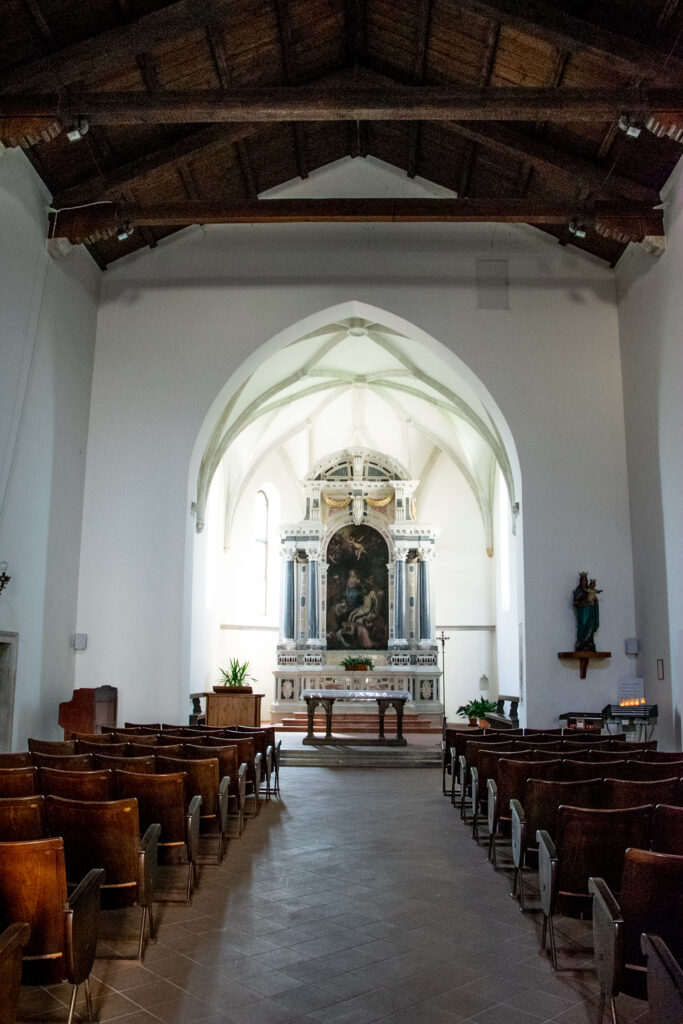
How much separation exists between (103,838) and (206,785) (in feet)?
6.58

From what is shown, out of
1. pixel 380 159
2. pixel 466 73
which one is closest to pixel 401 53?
pixel 466 73

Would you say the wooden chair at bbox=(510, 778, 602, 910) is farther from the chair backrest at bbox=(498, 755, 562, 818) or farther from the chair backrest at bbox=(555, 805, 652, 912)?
the chair backrest at bbox=(555, 805, 652, 912)

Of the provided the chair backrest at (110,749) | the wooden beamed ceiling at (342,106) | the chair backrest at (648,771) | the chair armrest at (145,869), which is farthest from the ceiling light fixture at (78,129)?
the chair backrest at (648,771)

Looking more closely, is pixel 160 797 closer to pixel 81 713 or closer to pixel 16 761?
pixel 16 761

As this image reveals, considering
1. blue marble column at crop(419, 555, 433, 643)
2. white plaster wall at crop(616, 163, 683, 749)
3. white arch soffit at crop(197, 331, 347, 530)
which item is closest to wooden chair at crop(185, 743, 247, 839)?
white plaster wall at crop(616, 163, 683, 749)

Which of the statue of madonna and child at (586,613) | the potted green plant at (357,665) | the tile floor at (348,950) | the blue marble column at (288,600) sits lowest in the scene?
the tile floor at (348,950)

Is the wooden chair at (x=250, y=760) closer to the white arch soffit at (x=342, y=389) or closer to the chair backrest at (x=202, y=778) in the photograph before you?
the chair backrest at (x=202, y=778)

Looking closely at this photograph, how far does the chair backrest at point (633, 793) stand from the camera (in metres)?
5.24

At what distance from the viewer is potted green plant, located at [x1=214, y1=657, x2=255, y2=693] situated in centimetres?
1538

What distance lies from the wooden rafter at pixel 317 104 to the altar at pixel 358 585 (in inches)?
509

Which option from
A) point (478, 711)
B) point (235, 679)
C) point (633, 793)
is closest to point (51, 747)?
point (633, 793)

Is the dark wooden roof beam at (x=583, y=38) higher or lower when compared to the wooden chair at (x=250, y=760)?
higher

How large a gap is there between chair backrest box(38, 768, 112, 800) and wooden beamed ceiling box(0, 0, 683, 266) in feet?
25.0

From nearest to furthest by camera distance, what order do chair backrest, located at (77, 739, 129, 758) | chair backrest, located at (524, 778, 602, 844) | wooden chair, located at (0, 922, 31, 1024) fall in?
1. wooden chair, located at (0, 922, 31, 1024)
2. chair backrest, located at (524, 778, 602, 844)
3. chair backrest, located at (77, 739, 129, 758)
